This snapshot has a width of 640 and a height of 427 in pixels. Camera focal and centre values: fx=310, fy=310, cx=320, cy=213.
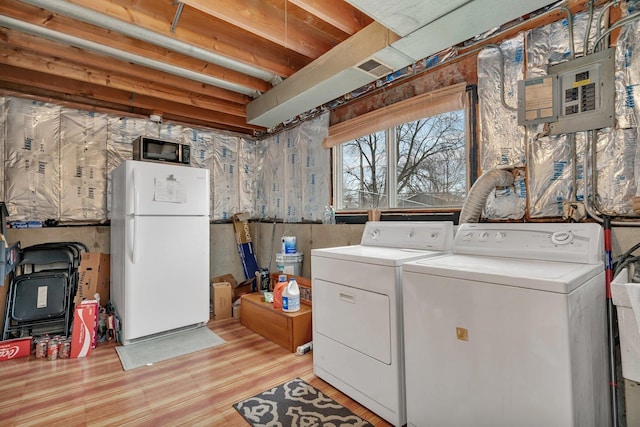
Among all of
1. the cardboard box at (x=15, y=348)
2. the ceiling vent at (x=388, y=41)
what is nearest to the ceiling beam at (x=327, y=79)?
the ceiling vent at (x=388, y=41)

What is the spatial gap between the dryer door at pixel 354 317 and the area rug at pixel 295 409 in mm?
372

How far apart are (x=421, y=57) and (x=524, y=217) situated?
4.18 feet

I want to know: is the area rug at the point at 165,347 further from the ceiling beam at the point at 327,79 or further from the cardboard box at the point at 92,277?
the ceiling beam at the point at 327,79

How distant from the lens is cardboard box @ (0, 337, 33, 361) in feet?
8.45

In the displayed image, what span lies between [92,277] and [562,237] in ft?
12.9

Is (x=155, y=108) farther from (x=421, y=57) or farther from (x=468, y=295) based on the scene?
(x=468, y=295)

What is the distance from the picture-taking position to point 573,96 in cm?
173

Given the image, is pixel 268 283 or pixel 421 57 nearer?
pixel 421 57

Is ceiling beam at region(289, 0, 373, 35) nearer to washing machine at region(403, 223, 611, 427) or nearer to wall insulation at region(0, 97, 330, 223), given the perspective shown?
wall insulation at region(0, 97, 330, 223)

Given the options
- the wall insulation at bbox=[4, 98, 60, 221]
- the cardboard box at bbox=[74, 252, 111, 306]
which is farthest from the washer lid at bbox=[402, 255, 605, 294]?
the wall insulation at bbox=[4, 98, 60, 221]

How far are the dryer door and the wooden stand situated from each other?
Result: 52 cm

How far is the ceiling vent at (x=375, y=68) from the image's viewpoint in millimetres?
2244

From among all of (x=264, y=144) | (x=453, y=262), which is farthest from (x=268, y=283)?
(x=453, y=262)

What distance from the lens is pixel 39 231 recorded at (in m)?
3.12
